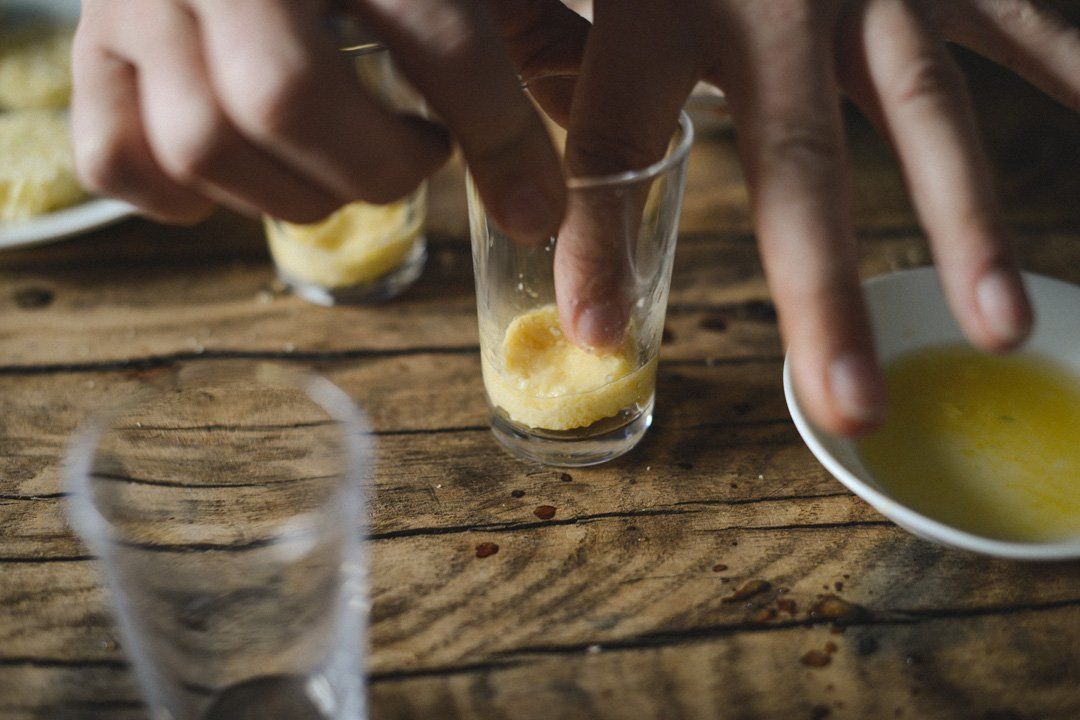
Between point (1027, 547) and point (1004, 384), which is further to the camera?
point (1004, 384)

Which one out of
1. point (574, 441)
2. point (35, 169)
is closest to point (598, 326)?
point (574, 441)

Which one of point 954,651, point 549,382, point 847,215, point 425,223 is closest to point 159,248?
point 425,223

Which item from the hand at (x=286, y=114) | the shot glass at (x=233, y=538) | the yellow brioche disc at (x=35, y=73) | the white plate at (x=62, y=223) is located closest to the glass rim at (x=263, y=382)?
the shot glass at (x=233, y=538)

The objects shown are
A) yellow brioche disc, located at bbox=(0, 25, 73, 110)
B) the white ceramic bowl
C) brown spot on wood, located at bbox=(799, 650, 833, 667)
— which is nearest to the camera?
brown spot on wood, located at bbox=(799, 650, 833, 667)

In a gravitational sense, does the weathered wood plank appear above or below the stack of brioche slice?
below

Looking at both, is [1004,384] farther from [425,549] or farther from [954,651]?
[425,549]

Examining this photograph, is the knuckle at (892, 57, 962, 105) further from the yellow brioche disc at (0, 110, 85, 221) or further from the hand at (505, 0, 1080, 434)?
the yellow brioche disc at (0, 110, 85, 221)

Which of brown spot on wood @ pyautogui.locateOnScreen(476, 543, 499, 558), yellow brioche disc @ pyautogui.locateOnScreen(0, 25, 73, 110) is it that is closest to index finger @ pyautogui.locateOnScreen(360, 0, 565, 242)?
brown spot on wood @ pyautogui.locateOnScreen(476, 543, 499, 558)
